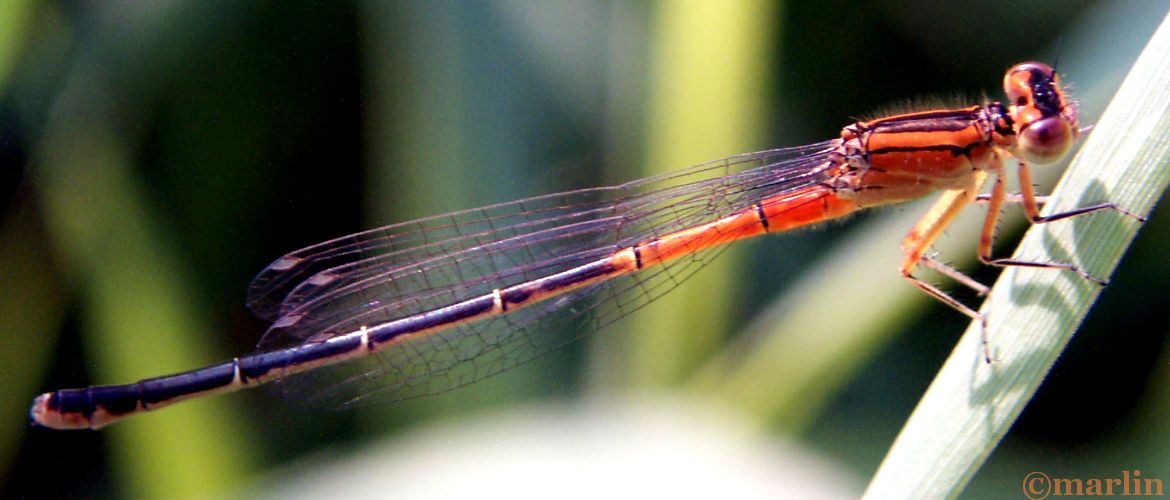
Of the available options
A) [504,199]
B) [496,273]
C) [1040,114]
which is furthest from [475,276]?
[1040,114]

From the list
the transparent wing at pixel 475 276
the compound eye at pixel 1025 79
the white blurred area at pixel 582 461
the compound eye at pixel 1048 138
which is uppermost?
the compound eye at pixel 1025 79

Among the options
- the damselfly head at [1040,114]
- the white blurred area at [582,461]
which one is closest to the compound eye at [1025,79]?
the damselfly head at [1040,114]

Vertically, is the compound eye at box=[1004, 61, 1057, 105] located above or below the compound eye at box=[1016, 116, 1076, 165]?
above

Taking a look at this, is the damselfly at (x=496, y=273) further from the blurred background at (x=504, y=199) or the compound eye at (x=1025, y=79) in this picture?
the compound eye at (x=1025, y=79)

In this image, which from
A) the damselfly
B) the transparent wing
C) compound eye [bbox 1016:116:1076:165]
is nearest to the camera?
compound eye [bbox 1016:116:1076:165]

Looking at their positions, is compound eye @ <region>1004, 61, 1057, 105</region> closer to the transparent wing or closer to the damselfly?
the damselfly

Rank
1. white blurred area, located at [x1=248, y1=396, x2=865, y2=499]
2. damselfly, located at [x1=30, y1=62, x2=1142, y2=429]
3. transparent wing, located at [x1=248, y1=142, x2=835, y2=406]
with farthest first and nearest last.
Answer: transparent wing, located at [x1=248, y1=142, x2=835, y2=406] → damselfly, located at [x1=30, y1=62, x2=1142, y2=429] → white blurred area, located at [x1=248, y1=396, x2=865, y2=499]

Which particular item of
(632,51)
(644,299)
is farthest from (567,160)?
(644,299)

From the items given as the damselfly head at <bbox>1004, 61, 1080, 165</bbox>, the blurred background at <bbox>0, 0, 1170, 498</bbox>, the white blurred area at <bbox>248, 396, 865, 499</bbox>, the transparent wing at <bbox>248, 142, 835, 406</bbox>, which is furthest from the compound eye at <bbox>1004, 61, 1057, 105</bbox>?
the white blurred area at <bbox>248, 396, 865, 499</bbox>
